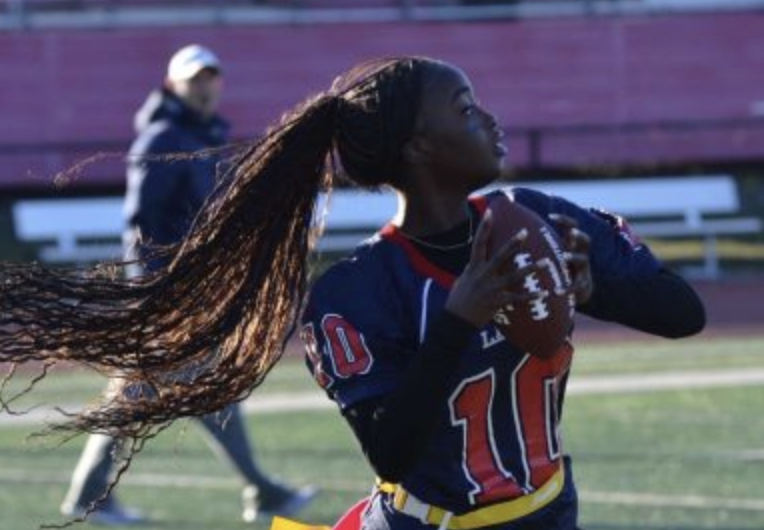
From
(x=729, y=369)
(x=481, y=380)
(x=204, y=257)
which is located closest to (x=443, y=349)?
(x=481, y=380)

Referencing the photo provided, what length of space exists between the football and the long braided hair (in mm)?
426

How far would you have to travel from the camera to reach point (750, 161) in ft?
75.8

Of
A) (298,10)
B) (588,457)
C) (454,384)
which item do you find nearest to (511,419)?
(454,384)

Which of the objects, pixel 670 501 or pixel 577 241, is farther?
pixel 670 501

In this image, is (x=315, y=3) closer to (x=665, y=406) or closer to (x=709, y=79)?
(x=709, y=79)

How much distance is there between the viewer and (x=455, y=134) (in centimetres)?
403

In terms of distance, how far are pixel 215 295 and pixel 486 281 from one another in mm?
754

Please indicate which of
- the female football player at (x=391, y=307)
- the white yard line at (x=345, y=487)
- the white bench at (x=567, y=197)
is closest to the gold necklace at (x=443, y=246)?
the female football player at (x=391, y=307)

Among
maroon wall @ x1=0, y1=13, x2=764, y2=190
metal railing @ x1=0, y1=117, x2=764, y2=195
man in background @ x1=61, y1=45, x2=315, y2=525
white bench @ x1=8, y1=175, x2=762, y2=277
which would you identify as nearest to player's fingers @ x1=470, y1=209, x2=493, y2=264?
man in background @ x1=61, y1=45, x2=315, y2=525

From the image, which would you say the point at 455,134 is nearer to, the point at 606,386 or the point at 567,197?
the point at 606,386

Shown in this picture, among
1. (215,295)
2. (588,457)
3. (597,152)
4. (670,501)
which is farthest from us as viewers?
(597,152)

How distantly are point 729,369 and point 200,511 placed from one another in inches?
210

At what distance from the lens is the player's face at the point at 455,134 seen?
158 inches

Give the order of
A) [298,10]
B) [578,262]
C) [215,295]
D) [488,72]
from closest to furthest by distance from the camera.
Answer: [578,262]
[215,295]
[488,72]
[298,10]
